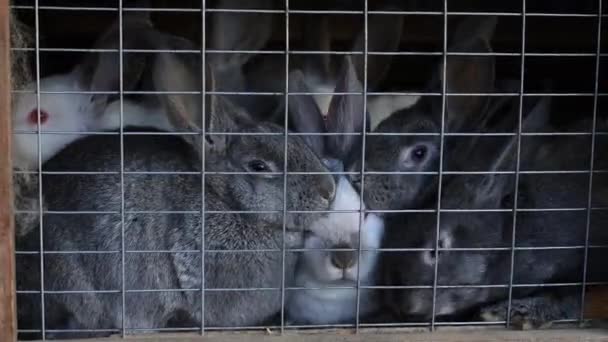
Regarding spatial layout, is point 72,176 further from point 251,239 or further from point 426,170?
point 426,170

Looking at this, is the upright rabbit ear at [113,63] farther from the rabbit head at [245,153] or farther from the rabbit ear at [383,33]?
the rabbit ear at [383,33]

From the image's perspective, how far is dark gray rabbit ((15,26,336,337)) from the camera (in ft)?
7.09

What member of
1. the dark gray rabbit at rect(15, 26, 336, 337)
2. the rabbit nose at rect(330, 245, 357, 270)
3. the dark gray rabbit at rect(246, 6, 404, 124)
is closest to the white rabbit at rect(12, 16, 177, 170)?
the dark gray rabbit at rect(15, 26, 336, 337)

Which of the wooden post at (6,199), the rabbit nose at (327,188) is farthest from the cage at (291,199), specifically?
the wooden post at (6,199)

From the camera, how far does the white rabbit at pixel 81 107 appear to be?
7.52 feet

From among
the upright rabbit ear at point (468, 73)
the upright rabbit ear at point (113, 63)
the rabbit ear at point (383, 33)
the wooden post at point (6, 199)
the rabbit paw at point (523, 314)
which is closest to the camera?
the wooden post at point (6, 199)

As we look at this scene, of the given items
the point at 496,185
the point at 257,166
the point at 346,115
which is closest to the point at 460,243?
the point at 496,185

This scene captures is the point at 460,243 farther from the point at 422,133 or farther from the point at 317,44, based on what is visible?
the point at 317,44

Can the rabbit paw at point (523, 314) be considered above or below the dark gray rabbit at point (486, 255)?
below

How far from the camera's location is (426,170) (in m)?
2.48

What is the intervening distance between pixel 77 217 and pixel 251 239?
1.47 ft

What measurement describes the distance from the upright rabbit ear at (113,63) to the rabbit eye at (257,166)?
0.41m

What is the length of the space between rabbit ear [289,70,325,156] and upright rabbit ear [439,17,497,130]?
0.39 m

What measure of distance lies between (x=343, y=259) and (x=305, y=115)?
40 cm
